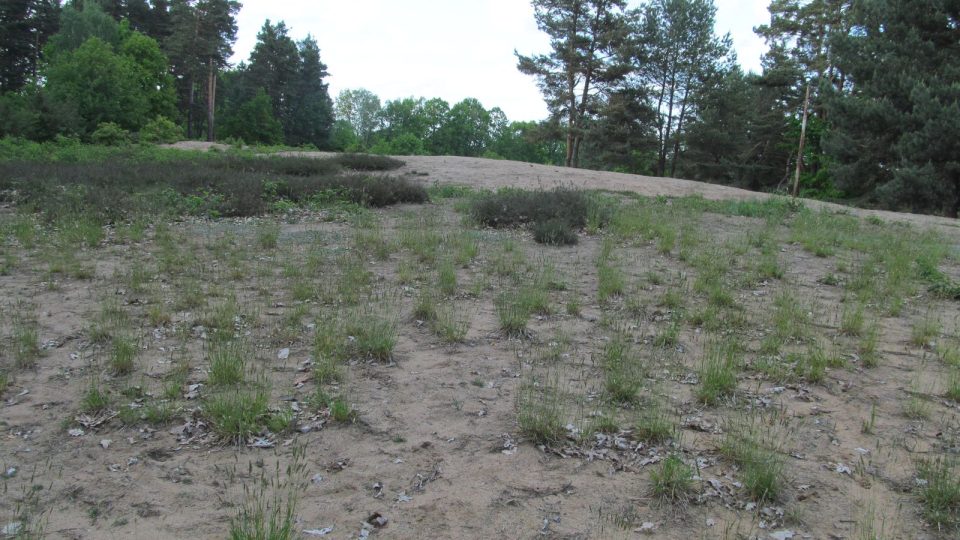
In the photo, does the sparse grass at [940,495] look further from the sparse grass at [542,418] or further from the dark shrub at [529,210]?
the dark shrub at [529,210]

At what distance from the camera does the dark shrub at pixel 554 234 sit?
10.4 meters

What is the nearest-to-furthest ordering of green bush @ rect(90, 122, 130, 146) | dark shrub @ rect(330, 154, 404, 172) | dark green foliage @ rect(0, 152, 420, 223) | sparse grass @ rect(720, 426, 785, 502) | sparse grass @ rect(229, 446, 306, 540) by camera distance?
sparse grass @ rect(229, 446, 306, 540) < sparse grass @ rect(720, 426, 785, 502) < dark green foliage @ rect(0, 152, 420, 223) < dark shrub @ rect(330, 154, 404, 172) < green bush @ rect(90, 122, 130, 146)

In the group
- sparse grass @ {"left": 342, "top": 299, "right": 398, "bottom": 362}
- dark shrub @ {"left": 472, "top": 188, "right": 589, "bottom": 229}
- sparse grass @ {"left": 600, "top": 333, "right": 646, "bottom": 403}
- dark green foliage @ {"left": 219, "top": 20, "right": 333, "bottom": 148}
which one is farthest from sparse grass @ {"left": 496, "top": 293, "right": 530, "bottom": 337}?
dark green foliage @ {"left": 219, "top": 20, "right": 333, "bottom": 148}

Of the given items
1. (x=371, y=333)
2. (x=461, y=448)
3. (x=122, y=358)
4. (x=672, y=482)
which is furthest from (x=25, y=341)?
(x=672, y=482)

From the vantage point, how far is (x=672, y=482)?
3.49m

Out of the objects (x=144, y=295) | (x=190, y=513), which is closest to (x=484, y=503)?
(x=190, y=513)

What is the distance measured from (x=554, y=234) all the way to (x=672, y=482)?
23.6 feet

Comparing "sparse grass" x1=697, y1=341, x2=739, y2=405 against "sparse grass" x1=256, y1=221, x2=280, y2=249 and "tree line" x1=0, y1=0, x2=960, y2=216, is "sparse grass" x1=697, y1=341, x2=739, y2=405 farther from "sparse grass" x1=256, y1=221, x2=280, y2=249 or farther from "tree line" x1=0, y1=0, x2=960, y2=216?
"tree line" x1=0, y1=0, x2=960, y2=216

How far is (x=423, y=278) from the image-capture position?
788cm

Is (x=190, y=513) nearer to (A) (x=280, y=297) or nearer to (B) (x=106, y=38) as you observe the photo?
(A) (x=280, y=297)

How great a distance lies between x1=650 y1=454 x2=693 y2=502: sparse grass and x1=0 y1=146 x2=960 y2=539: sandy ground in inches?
2.3

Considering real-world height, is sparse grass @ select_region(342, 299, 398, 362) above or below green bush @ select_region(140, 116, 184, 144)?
below

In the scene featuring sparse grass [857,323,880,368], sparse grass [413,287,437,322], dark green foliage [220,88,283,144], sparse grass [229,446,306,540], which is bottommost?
sparse grass [229,446,306,540]

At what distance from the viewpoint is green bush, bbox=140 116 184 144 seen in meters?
30.6
